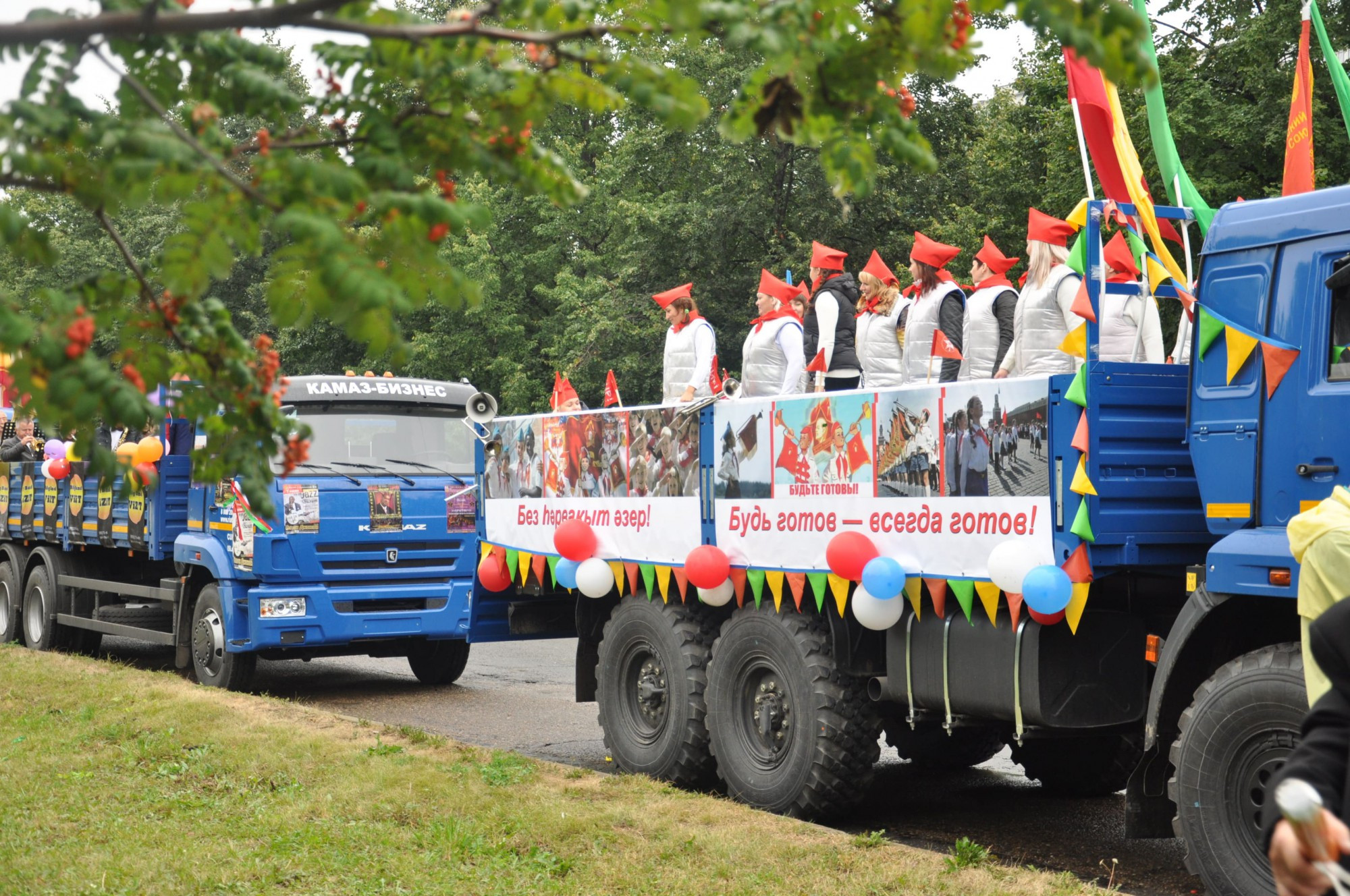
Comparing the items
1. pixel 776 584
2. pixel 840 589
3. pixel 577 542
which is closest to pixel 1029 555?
pixel 840 589

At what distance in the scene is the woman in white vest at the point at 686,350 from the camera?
29.8ft

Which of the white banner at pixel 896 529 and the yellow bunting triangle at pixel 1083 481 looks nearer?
the yellow bunting triangle at pixel 1083 481

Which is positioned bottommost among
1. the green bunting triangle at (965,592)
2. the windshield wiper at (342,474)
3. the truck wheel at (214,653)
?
the truck wheel at (214,653)

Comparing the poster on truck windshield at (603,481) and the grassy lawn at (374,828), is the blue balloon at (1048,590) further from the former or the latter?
the poster on truck windshield at (603,481)

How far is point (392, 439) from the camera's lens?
1225 centimetres

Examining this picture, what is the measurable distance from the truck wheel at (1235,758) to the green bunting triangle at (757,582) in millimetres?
2535

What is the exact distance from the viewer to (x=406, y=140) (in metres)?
3.13

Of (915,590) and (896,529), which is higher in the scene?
(896,529)

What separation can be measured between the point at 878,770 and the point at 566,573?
7.44 feet

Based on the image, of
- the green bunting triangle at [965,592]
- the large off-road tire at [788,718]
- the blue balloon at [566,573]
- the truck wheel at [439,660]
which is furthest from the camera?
the truck wheel at [439,660]

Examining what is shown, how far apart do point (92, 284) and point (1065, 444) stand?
159 inches

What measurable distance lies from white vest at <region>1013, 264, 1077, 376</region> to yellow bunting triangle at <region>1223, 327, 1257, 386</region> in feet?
3.43

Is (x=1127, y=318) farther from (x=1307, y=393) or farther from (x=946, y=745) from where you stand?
(x=946, y=745)

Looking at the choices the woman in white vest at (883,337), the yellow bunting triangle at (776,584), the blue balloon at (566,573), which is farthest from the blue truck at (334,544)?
the yellow bunting triangle at (776,584)
